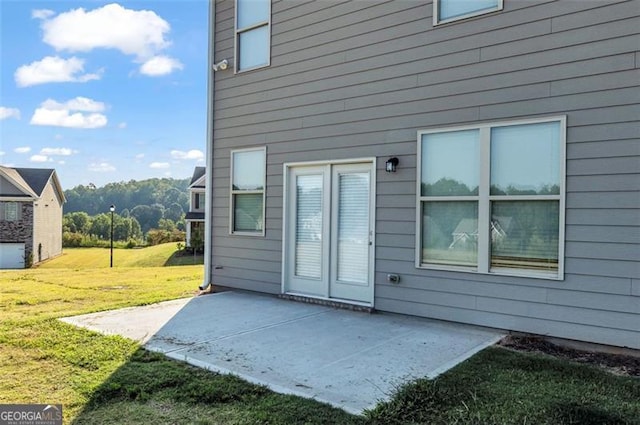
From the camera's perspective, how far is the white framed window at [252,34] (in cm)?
668

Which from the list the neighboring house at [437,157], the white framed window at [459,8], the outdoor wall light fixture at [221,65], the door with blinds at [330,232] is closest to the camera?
the neighboring house at [437,157]

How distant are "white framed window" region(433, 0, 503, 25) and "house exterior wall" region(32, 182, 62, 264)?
27.9 meters

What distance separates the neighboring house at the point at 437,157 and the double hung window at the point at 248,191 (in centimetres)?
3

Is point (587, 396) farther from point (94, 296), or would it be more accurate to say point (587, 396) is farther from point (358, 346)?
point (94, 296)

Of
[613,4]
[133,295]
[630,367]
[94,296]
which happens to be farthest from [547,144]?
[94,296]

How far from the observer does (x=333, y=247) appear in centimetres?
596

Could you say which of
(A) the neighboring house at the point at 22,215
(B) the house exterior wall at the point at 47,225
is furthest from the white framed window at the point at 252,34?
(B) the house exterior wall at the point at 47,225

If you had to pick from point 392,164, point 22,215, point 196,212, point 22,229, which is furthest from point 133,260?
point 392,164

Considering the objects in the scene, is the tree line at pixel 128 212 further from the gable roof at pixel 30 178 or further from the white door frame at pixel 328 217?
the white door frame at pixel 328 217

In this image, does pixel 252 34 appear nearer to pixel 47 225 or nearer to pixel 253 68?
pixel 253 68

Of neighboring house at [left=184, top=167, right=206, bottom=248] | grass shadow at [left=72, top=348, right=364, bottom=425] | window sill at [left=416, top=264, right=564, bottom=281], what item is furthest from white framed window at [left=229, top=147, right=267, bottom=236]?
neighboring house at [left=184, top=167, right=206, bottom=248]

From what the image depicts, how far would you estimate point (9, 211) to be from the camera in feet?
83.3

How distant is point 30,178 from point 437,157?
29423 mm

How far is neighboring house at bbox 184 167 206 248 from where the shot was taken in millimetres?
27852
